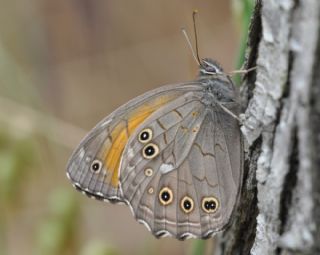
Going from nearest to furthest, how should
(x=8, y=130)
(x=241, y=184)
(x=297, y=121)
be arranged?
(x=297, y=121), (x=241, y=184), (x=8, y=130)

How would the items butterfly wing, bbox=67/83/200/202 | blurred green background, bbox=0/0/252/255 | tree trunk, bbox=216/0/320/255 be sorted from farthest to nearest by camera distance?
blurred green background, bbox=0/0/252/255 < butterfly wing, bbox=67/83/200/202 < tree trunk, bbox=216/0/320/255

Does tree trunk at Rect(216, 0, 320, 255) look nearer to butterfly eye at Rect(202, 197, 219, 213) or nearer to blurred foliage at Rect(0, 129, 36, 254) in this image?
butterfly eye at Rect(202, 197, 219, 213)

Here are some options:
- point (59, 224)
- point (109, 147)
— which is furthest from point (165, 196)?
point (59, 224)

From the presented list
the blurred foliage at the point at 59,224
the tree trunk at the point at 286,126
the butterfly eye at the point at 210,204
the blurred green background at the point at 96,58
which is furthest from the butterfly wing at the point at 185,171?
the blurred green background at the point at 96,58

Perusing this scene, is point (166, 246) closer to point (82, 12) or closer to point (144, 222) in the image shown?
point (82, 12)

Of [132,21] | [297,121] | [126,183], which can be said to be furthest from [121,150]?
[132,21]

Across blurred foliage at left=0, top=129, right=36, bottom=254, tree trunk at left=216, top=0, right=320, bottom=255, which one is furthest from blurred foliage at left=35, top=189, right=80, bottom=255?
tree trunk at left=216, top=0, right=320, bottom=255
